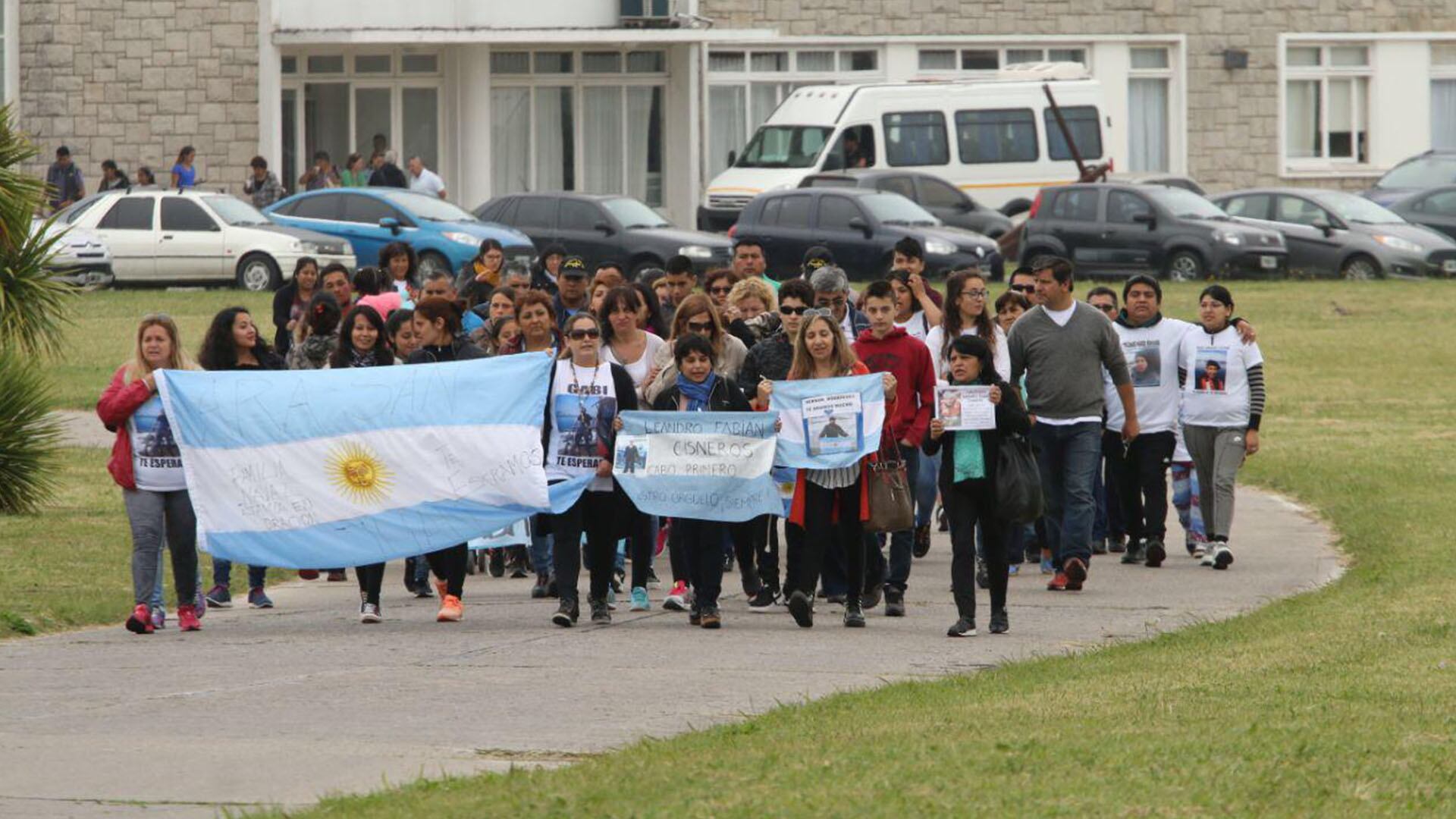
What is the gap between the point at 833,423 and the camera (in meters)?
12.1

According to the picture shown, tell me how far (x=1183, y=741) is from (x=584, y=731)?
2233mm

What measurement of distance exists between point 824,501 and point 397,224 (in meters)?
21.4

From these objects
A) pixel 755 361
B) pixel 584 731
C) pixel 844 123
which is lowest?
pixel 584 731

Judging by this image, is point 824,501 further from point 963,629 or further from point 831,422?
point 963,629

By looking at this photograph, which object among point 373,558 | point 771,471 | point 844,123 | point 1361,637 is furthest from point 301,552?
point 844,123

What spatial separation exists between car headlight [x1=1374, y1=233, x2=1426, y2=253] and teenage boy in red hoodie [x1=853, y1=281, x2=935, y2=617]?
23.7m

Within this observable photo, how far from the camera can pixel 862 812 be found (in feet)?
23.6

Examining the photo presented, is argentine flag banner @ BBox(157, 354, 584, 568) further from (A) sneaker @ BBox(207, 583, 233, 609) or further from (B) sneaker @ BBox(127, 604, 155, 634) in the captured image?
(A) sneaker @ BBox(207, 583, 233, 609)

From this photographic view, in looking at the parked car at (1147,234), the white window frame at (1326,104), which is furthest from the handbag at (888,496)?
the white window frame at (1326,104)

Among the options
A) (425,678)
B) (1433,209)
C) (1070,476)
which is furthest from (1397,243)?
(425,678)

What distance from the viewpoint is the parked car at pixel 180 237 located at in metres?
32.9

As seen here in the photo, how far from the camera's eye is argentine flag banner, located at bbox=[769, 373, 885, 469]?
12.1 meters

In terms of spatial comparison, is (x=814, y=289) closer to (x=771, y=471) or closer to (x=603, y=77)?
(x=771, y=471)

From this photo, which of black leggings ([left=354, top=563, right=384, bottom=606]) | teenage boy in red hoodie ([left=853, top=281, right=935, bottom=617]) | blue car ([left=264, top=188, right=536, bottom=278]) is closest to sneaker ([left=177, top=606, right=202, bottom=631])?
black leggings ([left=354, top=563, right=384, bottom=606])
